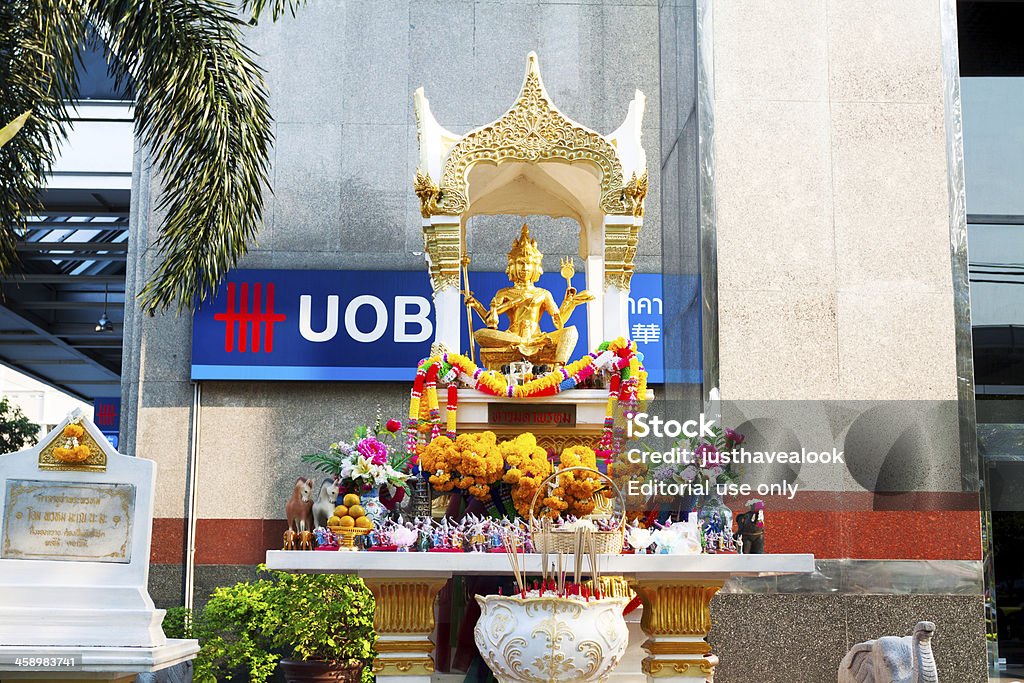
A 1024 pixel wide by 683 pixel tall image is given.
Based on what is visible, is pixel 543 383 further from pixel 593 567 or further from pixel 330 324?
pixel 330 324

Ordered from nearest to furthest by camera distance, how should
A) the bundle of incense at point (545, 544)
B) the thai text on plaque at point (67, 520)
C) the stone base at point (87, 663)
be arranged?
the bundle of incense at point (545, 544), the stone base at point (87, 663), the thai text on plaque at point (67, 520)

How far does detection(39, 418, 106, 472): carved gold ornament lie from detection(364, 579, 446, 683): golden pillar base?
285 centimetres

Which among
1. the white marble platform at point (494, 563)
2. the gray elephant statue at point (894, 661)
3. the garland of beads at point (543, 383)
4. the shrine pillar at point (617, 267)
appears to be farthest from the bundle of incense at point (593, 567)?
the shrine pillar at point (617, 267)

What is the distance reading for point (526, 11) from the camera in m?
11.8

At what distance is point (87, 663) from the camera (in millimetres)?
6816

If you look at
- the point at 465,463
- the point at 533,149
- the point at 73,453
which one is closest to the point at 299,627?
the point at 73,453

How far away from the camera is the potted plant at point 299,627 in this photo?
9195 millimetres

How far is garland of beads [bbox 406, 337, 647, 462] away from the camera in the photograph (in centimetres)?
743

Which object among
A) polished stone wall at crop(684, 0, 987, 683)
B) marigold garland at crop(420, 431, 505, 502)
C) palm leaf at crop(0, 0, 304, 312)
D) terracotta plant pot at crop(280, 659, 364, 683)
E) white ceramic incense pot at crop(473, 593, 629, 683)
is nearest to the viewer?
white ceramic incense pot at crop(473, 593, 629, 683)

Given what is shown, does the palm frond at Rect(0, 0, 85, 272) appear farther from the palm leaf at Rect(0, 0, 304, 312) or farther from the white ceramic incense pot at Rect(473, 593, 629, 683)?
the white ceramic incense pot at Rect(473, 593, 629, 683)

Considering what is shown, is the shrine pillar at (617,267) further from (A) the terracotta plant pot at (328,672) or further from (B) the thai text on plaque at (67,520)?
(A) the terracotta plant pot at (328,672)

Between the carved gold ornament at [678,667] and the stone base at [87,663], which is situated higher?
the carved gold ornament at [678,667]

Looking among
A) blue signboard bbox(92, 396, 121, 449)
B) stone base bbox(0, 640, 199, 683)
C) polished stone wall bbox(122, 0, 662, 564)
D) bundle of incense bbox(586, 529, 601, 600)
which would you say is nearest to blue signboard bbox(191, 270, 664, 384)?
polished stone wall bbox(122, 0, 662, 564)

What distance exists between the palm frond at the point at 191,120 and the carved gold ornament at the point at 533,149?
2.12 m
